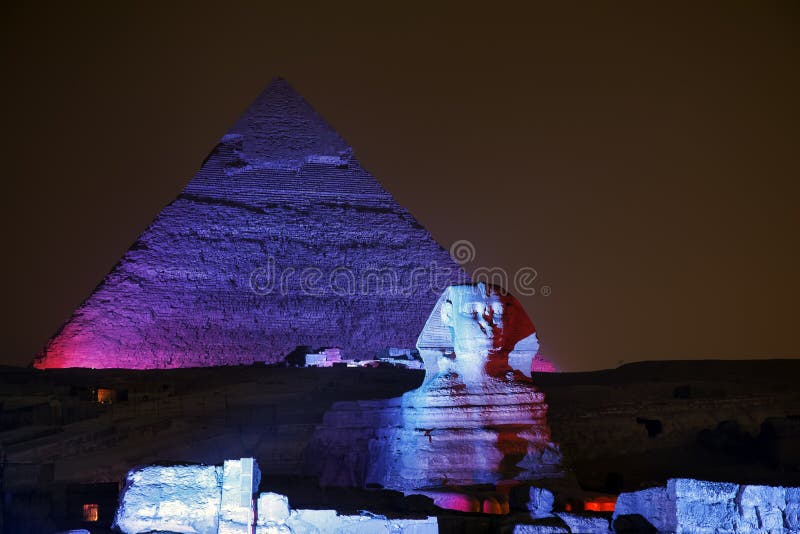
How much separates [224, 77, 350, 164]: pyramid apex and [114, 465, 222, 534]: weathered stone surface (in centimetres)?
5175

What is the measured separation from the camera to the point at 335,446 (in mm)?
10672

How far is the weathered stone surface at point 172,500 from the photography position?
600 cm

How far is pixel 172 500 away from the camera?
6047 millimetres

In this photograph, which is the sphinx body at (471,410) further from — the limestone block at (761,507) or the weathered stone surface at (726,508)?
the limestone block at (761,507)

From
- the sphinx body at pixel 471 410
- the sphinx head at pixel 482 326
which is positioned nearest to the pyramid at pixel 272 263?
the sphinx body at pixel 471 410

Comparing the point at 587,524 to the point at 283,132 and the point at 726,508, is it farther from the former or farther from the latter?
the point at 283,132

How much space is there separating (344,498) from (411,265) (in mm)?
49686

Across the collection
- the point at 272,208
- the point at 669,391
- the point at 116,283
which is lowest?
the point at 669,391

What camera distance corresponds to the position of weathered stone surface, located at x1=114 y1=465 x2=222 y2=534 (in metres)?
6.00

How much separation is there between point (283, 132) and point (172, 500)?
52.4 m

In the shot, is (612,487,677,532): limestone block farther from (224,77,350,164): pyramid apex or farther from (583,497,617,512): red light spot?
(224,77,350,164): pyramid apex

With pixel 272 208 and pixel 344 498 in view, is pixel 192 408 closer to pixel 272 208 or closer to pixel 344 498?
pixel 344 498

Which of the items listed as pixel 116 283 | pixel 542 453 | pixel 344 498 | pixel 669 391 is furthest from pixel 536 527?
pixel 116 283

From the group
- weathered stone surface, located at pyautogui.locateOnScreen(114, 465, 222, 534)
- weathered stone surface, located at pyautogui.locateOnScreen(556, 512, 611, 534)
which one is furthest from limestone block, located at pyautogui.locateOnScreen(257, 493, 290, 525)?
weathered stone surface, located at pyautogui.locateOnScreen(556, 512, 611, 534)
